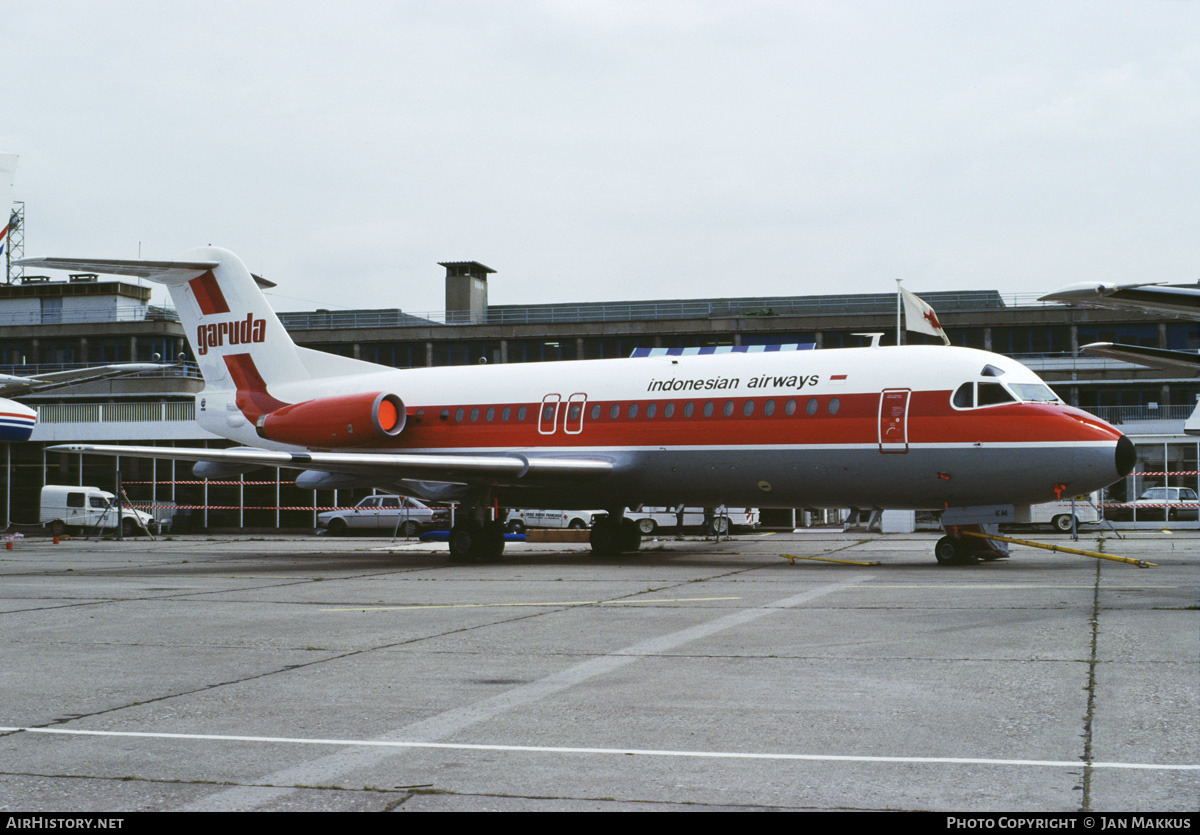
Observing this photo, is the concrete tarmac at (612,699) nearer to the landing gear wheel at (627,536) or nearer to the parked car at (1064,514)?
the landing gear wheel at (627,536)

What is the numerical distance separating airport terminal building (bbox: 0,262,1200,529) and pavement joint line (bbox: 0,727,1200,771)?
43168 millimetres

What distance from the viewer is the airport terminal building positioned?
49.8 metres

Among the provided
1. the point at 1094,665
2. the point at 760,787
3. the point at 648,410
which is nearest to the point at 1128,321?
the point at 648,410

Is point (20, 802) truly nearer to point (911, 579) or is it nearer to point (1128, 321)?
point (911, 579)

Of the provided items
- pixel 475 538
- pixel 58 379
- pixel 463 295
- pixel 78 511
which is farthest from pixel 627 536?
pixel 463 295

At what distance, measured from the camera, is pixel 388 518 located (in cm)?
3975

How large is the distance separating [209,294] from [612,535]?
34.2ft

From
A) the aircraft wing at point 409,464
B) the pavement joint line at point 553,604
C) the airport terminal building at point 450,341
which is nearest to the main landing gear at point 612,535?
the aircraft wing at point 409,464

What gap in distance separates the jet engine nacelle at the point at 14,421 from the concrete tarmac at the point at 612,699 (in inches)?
675

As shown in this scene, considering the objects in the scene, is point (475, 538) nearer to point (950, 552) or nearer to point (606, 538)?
point (606, 538)

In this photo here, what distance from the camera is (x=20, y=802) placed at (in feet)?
15.0

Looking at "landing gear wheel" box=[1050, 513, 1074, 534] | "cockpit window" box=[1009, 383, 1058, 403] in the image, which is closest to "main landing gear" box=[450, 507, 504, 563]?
"cockpit window" box=[1009, 383, 1058, 403]

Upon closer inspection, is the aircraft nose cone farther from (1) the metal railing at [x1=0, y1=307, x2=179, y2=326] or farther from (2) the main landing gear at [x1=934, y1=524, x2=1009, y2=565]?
(1) the metal railing at [x1=0, y1=307, x2=179, y2=326]

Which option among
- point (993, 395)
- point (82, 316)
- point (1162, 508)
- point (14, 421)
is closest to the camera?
point (993, 395)
